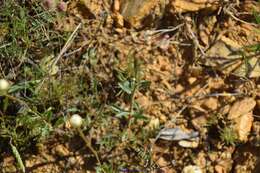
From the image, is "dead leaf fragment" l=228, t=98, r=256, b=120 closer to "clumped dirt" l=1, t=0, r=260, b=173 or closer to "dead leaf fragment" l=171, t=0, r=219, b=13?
"clumped dirt" l=1, t=0, r=260, b=173

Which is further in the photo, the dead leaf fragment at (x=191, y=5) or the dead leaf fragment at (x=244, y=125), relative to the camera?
the dead leaf fragment at (x=191, y=5)

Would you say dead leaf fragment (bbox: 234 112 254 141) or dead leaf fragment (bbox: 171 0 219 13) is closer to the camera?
dead leaf fragment (bbox: 234 112 254 141)

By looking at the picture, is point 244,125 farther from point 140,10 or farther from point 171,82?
point 140,10

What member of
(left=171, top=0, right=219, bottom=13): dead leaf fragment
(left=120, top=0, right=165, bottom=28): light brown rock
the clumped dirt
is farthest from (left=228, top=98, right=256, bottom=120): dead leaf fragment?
(left=120, top=0, right=165, bottom=28): light brown rock

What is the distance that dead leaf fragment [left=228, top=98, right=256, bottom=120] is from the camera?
2.79 metres

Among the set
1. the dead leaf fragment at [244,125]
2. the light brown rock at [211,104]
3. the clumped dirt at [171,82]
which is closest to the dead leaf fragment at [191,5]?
the clumped dirt at [171,82]

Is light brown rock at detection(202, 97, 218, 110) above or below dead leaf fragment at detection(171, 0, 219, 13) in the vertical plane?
below

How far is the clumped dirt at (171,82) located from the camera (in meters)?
2.77

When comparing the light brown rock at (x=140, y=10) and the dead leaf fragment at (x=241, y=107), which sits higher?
the light brown rock at (x=140, y=10)

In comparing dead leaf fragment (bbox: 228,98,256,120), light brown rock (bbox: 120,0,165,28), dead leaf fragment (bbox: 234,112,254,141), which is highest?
light brown rock (bbox: 120,0,165,28)

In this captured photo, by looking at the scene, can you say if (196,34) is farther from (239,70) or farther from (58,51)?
(58,51)

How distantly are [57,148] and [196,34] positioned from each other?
0.94m

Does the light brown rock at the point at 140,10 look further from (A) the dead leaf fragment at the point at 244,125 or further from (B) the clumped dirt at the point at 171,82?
(A) the dead leaf fragment at the point at 244,125

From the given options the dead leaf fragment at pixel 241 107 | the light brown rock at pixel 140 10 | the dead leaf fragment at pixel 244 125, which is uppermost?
the light brown rock at pixel 140 10
